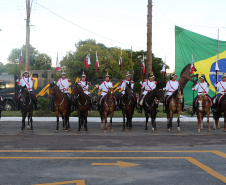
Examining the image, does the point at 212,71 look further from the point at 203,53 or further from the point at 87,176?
the point at 87,176

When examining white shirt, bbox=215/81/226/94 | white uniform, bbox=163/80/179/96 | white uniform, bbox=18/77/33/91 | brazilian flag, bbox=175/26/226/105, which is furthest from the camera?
brazilian flag, bbox=175/26/226/105

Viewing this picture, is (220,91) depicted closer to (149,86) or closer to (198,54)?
(149,86)

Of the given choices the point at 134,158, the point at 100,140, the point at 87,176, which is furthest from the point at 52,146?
the point at 87,176

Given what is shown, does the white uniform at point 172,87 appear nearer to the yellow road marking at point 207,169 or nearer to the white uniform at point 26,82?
the white uniform at point 26,82

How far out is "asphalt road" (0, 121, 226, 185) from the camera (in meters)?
6.55

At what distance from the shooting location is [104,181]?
6387 mm

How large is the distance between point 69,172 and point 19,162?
1.73m

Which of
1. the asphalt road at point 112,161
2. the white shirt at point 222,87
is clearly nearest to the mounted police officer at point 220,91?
the white shirt at point 222,87

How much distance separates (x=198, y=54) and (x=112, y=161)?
1873 cm

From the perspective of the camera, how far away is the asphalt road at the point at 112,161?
6551mm

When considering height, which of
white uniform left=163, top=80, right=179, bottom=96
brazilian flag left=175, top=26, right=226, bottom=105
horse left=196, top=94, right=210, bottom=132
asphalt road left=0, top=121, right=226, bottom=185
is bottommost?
asphalt road left=0, top=121, right=226, bottom=185

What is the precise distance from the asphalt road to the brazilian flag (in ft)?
40.4

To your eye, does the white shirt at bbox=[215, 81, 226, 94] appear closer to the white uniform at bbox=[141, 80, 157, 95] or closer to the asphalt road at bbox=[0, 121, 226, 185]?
the white uniform at bbox=[141, 80, 157, 95]

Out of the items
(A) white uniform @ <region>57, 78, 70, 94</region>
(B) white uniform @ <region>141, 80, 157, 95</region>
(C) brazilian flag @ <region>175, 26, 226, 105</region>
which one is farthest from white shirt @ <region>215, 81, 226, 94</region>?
(A) white uniform @ <region>57, 78, 70, 94</region>
